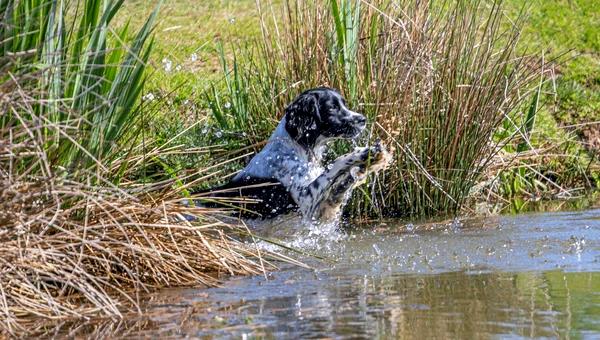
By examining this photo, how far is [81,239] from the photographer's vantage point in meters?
5.07

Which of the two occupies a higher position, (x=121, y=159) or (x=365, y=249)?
(x=121, y=159)

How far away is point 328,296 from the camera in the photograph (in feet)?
17.9

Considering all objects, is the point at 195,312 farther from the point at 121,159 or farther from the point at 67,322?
the point at 121,159

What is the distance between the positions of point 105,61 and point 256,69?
2.44 metres

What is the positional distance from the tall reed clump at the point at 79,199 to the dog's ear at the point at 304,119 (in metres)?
1.15

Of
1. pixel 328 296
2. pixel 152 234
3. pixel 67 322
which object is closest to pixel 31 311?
pixel 67 322

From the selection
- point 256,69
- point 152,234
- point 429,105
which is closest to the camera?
point 152,234

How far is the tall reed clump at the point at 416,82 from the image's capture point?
7.77 metres

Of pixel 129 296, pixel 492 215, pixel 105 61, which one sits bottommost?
pixel 492 215

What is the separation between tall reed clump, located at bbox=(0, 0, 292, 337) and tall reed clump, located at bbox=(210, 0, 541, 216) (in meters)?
1.69

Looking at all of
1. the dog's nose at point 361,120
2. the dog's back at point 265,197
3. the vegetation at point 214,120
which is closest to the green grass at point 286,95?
the vegetation at point 214,120

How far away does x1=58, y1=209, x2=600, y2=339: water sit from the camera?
15.5ft

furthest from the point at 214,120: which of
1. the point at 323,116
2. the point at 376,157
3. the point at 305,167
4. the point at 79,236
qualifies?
the point at 79,236

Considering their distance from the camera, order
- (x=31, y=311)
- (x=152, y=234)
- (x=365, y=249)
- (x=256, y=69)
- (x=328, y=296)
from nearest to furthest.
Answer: (x=31, y=311) < (x=328, y=296) < (x=152, y=234) < (x=365, y=249) < (x=256, y=69)
